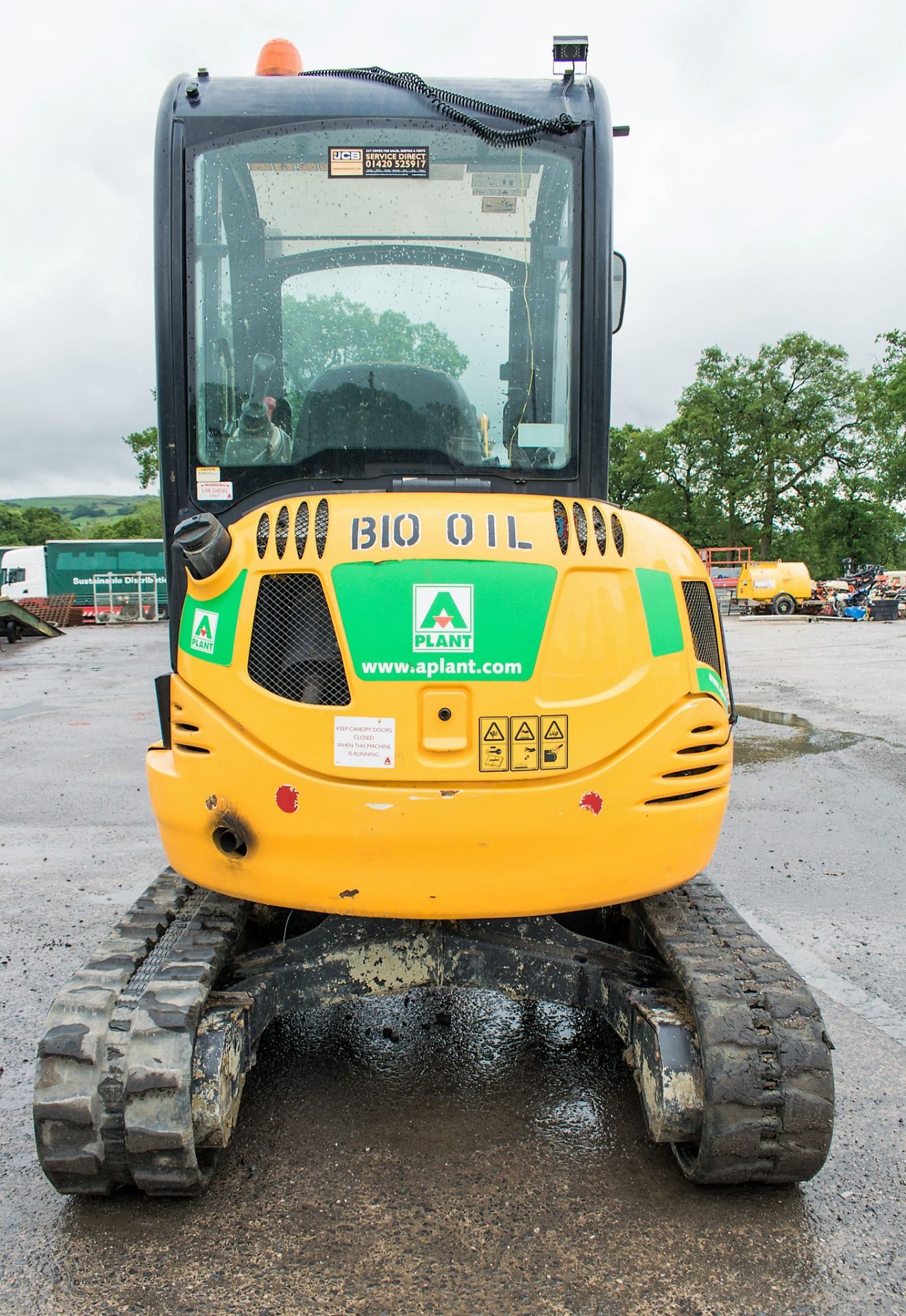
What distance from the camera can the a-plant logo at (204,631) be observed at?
278 centimetres

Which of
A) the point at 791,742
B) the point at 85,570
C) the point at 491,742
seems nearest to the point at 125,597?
the point at 85,570

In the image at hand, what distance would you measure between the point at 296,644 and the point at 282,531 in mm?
327

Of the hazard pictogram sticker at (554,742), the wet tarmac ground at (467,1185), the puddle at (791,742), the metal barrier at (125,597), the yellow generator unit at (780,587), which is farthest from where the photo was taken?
the yellow generator unit at (780,587)

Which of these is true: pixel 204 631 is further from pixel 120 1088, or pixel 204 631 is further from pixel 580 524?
pixel 120 1088

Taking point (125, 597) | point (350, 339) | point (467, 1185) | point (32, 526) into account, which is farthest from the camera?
point (32, 526)

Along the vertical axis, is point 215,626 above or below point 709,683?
above

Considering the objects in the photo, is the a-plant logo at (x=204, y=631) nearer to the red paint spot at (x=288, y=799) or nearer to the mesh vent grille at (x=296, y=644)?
the mesh vent grille at (x=296, y=644)

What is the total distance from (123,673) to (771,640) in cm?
1522

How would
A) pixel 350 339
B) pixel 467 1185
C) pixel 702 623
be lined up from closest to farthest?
1. pixel 467 1185
2. pixel 702 623
3. pixel 350 339

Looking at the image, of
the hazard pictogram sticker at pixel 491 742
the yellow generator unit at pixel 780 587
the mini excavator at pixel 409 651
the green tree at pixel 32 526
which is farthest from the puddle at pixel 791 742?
the green tree at pixel 32 526

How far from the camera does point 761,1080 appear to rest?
2584 mm

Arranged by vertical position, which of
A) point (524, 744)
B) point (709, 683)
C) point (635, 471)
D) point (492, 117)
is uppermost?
A: point (635, 471)

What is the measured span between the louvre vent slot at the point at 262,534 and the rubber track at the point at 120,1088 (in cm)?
117

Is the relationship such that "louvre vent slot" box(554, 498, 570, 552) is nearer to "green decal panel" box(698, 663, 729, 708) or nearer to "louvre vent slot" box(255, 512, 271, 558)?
"green decal panel" box(698, 663, 729, 708)
